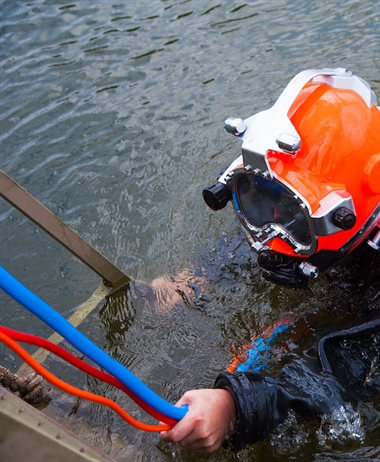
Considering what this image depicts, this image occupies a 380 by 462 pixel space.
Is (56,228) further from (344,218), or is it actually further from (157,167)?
(157,167)

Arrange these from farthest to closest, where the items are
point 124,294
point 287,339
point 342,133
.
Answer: point 124,294 → point 287,339 → point 342,133

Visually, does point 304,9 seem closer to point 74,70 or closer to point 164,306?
point 74,70

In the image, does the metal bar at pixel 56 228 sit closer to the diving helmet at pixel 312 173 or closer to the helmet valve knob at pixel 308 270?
the diving helmet at pixel 312 173

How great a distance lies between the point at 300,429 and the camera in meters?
2.16

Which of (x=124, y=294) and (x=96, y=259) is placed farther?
(x=124, y=294)

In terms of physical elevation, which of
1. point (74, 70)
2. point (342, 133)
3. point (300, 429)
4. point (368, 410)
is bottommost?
point (368, 410)

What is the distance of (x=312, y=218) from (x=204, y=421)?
77cm

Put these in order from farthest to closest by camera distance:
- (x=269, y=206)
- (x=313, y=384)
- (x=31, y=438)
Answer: (x=269, y=206), (x=313, y=384), (x=31, y=438)

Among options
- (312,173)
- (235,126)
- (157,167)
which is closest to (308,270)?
(312,173)

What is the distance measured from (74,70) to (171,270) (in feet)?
8.97

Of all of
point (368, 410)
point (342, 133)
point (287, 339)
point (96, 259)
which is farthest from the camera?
point (96, 259)

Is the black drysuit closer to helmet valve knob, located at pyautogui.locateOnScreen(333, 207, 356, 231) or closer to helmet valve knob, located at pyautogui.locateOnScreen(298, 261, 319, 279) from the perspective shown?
helmet valve knob, located at pyautogui.locateOnScreen(298, 261, 319, 279)

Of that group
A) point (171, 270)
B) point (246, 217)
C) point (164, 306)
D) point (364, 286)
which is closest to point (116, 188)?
point (171, 270)

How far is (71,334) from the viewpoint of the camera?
1.33m
